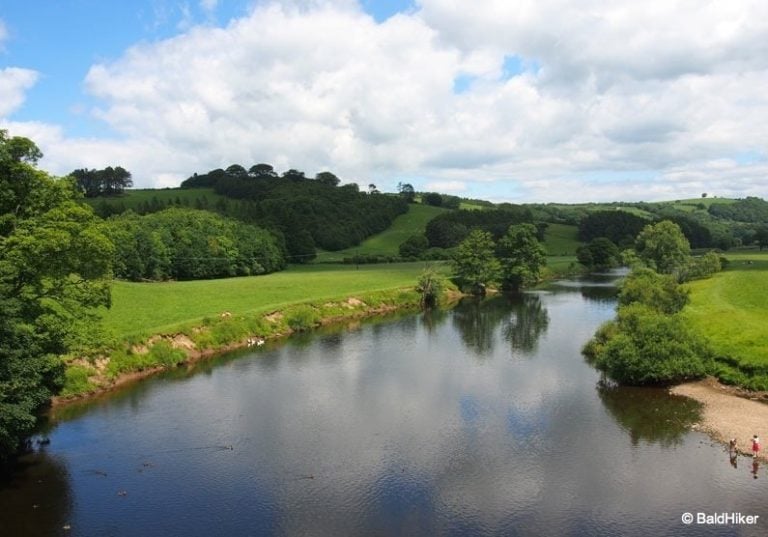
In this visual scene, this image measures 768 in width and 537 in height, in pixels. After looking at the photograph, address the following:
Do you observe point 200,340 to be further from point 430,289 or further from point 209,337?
point 430,289

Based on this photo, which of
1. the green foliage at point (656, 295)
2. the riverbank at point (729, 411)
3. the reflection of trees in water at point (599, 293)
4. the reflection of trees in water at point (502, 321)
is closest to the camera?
the riverbank at point (729, 411)

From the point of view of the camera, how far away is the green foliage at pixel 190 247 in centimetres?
9468

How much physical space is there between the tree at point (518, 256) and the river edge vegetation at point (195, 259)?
0.26 metres

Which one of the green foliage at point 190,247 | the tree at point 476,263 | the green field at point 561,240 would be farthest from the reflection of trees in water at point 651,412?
the green field at point 561,240

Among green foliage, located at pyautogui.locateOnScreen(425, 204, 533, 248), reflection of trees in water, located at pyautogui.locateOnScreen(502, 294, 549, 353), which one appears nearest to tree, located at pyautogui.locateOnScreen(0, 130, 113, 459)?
reflection of trees in water, located at pyautogui.locateOnScreen(502, 294, 549, 353)

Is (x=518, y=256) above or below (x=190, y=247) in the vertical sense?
below

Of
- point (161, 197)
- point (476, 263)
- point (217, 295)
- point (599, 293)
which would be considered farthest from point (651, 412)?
point (161, 197)

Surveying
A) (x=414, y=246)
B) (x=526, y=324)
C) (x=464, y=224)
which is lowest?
(x=526, y=324)

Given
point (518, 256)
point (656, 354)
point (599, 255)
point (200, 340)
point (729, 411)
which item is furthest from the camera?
point (599, 255)

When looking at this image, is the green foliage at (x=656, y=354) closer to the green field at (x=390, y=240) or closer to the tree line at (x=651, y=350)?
the tree line at (x=651, y=350)

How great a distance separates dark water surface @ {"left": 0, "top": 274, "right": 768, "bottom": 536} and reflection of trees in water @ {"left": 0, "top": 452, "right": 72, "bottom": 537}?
0.09m

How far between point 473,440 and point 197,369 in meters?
27.0

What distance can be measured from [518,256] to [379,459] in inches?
3355

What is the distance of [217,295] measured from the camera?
252 ft
